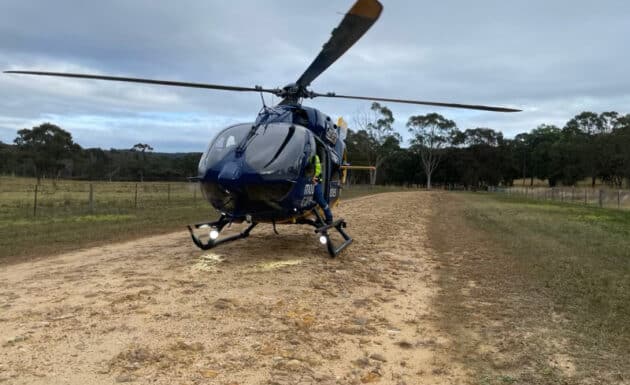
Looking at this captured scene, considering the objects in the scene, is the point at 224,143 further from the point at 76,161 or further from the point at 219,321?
the point at 76,161

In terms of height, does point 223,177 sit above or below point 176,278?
above

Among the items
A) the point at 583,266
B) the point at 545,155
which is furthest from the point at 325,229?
the point at 545,155

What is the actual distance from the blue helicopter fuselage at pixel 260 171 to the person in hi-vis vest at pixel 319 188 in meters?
0.13

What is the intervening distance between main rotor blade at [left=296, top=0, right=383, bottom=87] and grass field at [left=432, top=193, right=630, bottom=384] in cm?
409

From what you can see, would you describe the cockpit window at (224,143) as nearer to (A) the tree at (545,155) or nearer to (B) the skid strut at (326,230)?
(B) the skid strut at (326,230)

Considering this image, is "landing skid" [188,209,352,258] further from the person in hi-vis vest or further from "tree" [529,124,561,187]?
"tree" [529,124,561,187]

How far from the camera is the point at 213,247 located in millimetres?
9922

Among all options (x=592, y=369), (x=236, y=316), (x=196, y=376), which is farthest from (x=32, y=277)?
(x=592, y=369)

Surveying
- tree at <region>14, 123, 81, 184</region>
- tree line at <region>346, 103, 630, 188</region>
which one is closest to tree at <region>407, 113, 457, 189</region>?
tree line at <region>346, 103, 630, 188</region>

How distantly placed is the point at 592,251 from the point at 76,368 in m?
11.8

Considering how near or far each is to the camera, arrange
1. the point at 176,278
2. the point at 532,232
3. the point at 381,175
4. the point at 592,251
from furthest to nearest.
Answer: the point at 381,175 < the point at 532,232 < the point at 592,251 < the point at 176,278

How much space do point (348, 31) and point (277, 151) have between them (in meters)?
2.44

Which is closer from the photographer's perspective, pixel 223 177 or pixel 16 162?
pixel 223 177

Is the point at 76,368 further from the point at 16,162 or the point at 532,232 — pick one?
the point at 16,162
